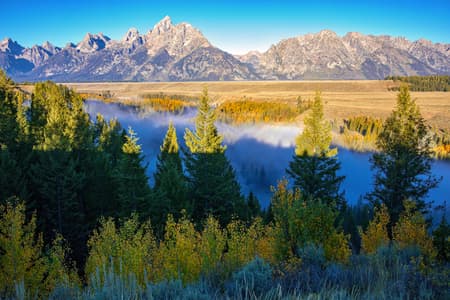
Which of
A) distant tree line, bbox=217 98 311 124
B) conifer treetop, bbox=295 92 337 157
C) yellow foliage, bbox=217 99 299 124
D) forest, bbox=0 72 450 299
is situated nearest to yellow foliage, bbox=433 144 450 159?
forest, bbox=0 72 450 299

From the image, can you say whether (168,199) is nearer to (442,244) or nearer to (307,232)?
(307,232)

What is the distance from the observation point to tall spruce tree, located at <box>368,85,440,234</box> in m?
21.5

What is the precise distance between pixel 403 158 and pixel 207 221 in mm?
13972

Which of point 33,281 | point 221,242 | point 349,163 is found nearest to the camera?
point 221,242

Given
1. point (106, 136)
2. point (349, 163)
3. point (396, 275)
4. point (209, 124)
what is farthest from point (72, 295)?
point (349, 163)

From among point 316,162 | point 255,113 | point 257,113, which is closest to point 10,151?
point 316,162

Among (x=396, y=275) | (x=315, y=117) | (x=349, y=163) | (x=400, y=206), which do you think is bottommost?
(x=349, y=163)

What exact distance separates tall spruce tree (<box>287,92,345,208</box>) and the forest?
0.30ft

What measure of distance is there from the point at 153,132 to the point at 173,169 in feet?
264

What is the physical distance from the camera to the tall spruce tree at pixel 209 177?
87.2 feet

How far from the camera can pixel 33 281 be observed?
16.8 metres

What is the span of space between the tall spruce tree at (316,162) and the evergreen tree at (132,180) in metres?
11.8

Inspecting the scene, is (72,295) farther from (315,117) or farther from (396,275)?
(315,117)

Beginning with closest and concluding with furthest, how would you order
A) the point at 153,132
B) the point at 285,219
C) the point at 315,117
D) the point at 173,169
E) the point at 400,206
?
the point at 285,219 → the point at 400,206 → the point at 315,117 → the point at 173,169 → the point at 153,132
